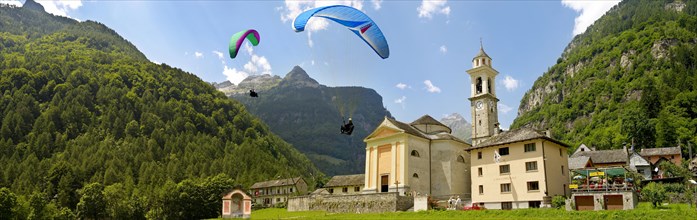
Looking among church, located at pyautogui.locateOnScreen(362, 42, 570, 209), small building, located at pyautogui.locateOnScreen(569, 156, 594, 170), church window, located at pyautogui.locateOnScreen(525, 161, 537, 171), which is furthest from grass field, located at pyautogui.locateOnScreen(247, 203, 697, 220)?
small building, located at pyautogui.locateOnScreen(569, 156, 594, 170)

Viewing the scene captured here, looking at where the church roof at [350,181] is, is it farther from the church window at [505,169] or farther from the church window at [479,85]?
the church window at [505,169]

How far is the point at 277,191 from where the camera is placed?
102062mm

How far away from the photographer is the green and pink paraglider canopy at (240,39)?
36.3m

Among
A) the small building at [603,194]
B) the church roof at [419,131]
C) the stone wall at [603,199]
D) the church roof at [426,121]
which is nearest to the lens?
the stone wall at [603,199]

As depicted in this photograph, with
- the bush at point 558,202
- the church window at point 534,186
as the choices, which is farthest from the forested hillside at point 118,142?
the bush at point 558,202

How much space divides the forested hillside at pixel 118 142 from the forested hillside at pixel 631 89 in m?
75.6

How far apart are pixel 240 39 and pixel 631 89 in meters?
132

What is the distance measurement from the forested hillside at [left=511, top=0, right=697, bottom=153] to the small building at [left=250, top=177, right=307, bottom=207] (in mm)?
64339

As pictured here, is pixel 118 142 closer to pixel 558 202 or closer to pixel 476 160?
pixel 476 160

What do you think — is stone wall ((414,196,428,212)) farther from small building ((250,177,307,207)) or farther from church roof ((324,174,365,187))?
small building ((250,177,307,207))

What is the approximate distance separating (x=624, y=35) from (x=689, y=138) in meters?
90.9

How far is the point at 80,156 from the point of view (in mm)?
113250

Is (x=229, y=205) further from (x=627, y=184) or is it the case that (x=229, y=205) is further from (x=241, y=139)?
(x=241, y=139)

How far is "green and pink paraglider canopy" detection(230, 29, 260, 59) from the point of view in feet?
119
